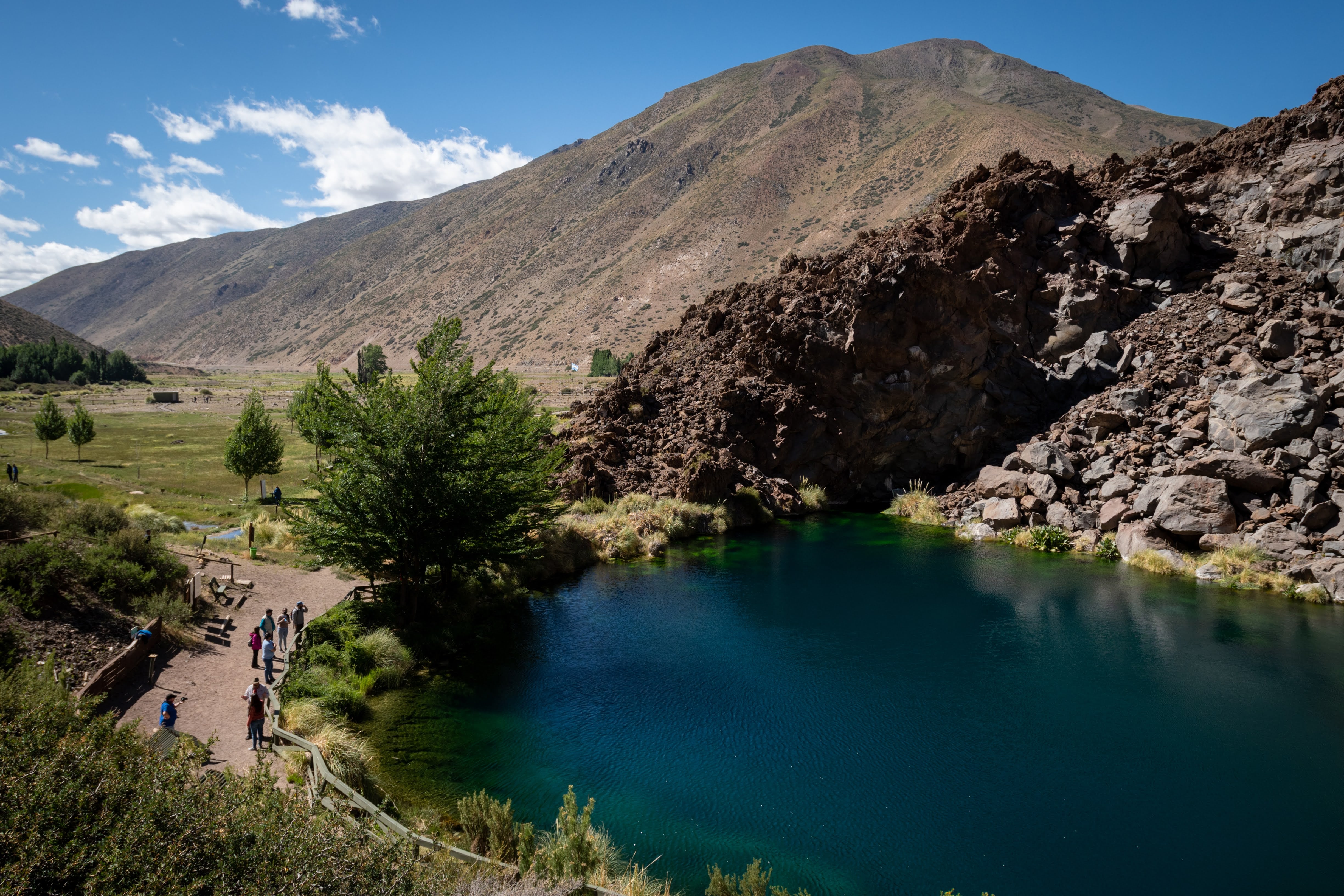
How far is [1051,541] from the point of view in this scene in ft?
109

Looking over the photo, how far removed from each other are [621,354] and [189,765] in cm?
9874

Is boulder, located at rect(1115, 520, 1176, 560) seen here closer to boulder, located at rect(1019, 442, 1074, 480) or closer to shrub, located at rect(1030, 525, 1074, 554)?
shrub, located at rect(1030, 525, 1074, 554)

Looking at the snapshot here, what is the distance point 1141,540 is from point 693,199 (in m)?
122

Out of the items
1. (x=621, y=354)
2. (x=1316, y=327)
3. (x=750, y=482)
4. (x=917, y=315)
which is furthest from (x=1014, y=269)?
(x=621, y=354)

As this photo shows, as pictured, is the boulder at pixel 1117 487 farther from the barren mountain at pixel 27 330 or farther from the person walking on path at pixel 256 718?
the barren mountain at pixel 27 330

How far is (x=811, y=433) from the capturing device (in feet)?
143

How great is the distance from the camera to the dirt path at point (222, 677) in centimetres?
1389

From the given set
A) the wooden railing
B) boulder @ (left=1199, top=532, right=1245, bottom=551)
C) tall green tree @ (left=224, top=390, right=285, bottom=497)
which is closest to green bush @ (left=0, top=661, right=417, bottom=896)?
the wooden railing

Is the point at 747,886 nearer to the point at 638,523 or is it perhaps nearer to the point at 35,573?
the point at 35,573

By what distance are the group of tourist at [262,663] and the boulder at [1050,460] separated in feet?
111

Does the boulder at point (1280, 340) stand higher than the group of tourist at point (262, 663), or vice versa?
the boulder at point (1280, 340)

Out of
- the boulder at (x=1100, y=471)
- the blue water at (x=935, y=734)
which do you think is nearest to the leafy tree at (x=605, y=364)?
the boulder at (x=1100, y=471)

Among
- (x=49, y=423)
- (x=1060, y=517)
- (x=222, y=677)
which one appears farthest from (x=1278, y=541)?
(x=49, y=423)

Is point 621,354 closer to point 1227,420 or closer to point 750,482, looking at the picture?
point 750,482
